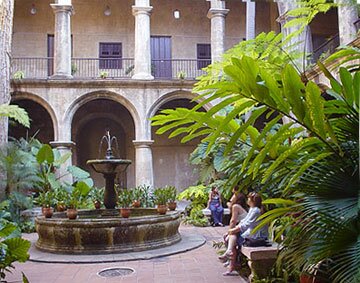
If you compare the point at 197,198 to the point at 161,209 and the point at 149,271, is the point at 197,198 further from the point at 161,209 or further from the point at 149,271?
the point at 149,271

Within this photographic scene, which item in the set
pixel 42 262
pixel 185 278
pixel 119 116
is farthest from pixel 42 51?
pixel 185 278

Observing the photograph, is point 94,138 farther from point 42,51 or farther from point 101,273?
point 101,273

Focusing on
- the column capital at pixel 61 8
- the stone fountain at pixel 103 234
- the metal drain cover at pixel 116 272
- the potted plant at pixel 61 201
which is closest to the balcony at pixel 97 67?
the column capital at pixel 61 8

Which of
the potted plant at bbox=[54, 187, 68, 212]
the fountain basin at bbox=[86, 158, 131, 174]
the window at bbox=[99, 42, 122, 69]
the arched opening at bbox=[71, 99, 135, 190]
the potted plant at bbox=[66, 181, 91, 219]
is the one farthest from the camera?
the arched opening at bbox=[71, 99, 135, 190]

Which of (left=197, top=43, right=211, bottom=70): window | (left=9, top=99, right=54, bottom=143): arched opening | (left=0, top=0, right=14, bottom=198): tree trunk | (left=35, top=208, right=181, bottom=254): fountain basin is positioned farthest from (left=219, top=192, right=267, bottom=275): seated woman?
(left=9, top=99, right=54, bottom=143): arched opening

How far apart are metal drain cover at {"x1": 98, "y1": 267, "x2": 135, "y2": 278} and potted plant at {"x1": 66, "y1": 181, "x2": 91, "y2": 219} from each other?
2.16 metres

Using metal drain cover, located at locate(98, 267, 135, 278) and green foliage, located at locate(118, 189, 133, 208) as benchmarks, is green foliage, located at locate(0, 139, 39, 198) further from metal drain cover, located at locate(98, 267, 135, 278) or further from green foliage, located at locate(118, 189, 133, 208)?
metal drain cover, located at locate(98, 267, 135, 278)

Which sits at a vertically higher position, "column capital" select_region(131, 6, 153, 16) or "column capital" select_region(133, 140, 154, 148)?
"column capital" select_region(131, 6, 153, 16)

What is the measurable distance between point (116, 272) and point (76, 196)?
4057 mm

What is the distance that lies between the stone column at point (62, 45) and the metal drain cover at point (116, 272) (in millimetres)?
11668

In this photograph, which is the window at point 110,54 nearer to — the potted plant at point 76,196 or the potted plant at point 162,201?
the potted plant at point 76,196

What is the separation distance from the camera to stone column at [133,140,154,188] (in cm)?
1671

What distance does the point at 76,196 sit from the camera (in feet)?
32.6

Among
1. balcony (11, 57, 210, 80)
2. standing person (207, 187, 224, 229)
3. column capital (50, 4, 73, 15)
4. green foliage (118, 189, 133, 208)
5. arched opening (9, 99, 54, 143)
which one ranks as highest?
column capital (50, 4, 73, 15)
